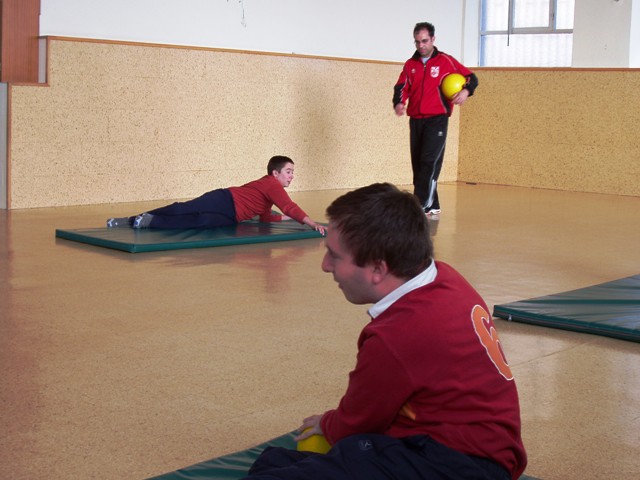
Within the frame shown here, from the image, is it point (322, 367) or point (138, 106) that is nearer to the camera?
point (322, 367)

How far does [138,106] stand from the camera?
28.9 ft

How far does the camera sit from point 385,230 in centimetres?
202

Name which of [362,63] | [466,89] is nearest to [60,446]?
[466,89]

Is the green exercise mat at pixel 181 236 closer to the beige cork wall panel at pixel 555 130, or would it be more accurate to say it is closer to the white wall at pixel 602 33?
the beige cork wall panel at pixel 555 130

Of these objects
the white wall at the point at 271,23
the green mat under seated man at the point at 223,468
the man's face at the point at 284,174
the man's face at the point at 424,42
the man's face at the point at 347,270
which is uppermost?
the white wall at the point at 271,23

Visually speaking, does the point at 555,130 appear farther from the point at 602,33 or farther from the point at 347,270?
the point at 347,270

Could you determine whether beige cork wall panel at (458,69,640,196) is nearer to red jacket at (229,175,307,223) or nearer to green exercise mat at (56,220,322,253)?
green exercise mat at (56,220,322,253)

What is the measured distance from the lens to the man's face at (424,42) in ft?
27.1

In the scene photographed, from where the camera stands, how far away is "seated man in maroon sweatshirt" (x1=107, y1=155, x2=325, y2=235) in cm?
672

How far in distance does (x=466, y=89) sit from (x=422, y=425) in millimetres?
6694

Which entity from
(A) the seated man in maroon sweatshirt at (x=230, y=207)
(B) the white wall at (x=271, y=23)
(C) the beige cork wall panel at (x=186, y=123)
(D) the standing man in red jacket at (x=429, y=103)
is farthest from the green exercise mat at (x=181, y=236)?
(B) the white wall at (x=271, y=23)

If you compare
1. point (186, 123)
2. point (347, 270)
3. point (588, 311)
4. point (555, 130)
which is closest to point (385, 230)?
point (347, 270)

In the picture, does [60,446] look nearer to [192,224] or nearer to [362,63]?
[192,224]

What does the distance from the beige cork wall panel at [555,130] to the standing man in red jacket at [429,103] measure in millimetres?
2956
